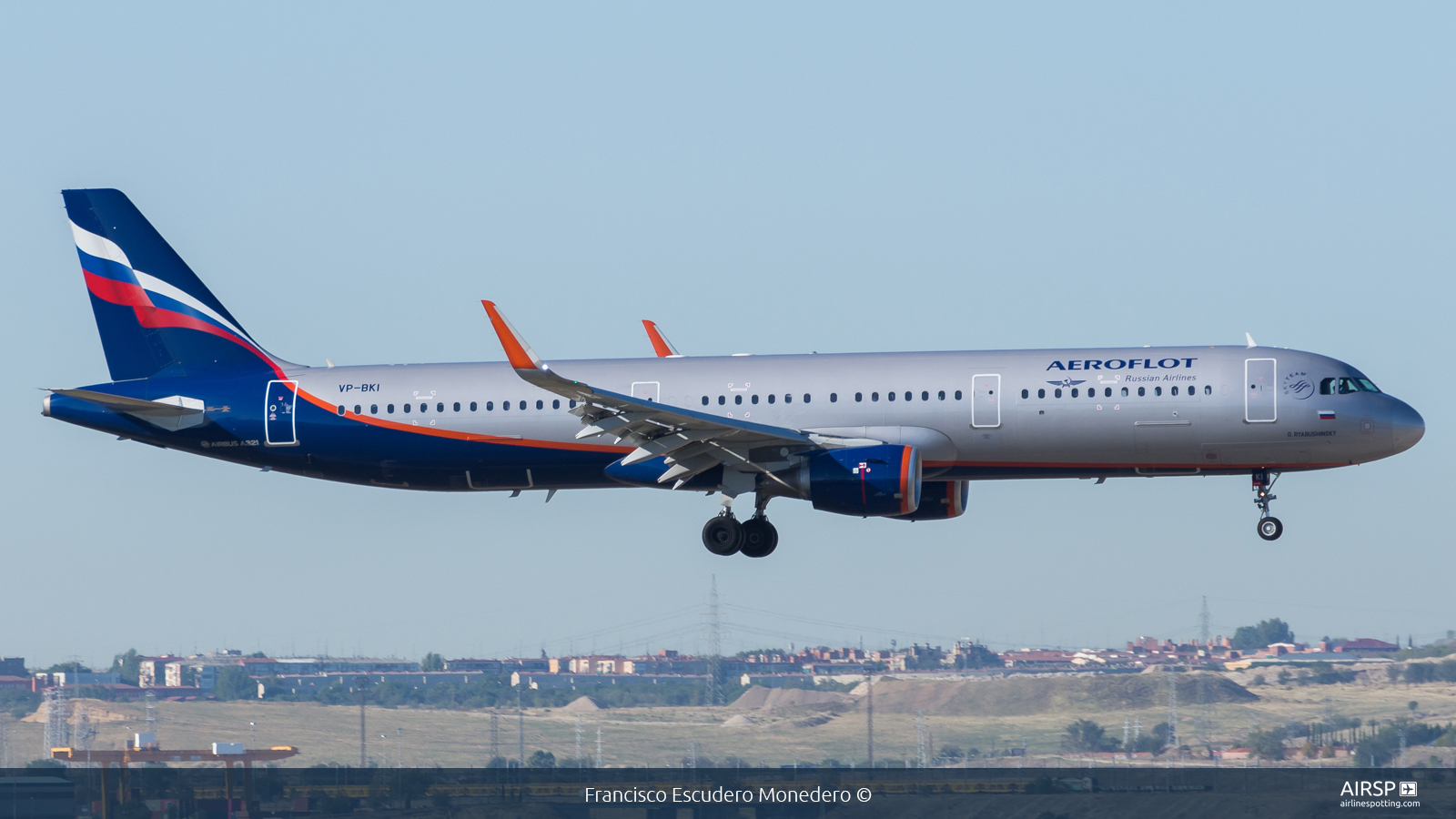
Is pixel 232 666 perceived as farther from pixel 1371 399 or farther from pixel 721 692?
pixel 1371 399

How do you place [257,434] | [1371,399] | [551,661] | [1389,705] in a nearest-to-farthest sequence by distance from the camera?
[1371,399], [257,434], [1389,705], [551,661]

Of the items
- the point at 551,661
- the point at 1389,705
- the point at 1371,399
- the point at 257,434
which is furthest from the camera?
the point at 551,661

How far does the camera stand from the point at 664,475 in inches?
1770

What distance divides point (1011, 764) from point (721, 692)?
956cm

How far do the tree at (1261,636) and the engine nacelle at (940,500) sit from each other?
1378 centimetres

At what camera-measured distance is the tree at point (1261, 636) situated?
A: 2260 inches

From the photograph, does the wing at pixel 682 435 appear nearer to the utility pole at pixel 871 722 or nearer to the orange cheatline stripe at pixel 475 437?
the orange cheatline stripe at pixel 475 437

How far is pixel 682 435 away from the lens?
4403 centimetres

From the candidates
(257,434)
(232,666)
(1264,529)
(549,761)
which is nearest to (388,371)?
(257,434)

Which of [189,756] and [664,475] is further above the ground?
[664,475]

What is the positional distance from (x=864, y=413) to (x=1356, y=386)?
1175 cm

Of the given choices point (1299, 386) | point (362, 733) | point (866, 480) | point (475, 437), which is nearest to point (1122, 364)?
point (1299, 386)

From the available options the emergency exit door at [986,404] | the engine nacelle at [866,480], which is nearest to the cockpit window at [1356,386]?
the emergency exit door at [986,404]

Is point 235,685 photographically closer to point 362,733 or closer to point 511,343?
point 362,733
